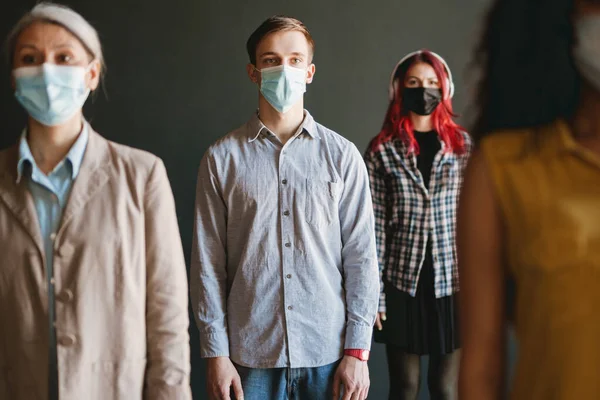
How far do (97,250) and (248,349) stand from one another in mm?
616

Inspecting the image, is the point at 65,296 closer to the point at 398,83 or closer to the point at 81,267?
the point at 81,267

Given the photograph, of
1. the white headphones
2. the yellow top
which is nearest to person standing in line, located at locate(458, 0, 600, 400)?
the yellow top

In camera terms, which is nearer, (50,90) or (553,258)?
(553,258)

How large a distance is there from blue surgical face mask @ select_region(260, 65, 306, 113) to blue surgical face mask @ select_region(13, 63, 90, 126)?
61cm

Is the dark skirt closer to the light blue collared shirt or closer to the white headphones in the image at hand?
the white headphones

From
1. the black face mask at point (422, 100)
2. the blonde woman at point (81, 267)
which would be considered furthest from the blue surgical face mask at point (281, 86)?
the black face mask at point (422, 100)

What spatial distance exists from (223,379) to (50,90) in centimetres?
93

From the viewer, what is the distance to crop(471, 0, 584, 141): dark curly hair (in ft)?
3.02

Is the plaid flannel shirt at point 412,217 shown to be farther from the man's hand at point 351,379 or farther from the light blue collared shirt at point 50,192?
the light blue collared shirt at point 50,192

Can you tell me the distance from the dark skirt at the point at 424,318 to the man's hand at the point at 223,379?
32.7 inches

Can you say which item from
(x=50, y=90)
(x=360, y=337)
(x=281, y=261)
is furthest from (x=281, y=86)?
(x=360, y=337)

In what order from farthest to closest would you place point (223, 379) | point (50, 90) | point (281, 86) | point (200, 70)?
1. point (200, 70)
2. point (281, 86)
3. point (223, 379)
4. point (50, 90)

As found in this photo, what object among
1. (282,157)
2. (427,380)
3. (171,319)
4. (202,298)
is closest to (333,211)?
(282,157)

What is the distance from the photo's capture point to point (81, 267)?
1345 mm
